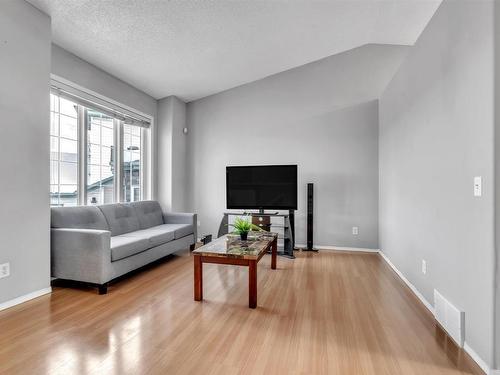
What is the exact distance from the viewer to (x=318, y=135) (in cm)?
479

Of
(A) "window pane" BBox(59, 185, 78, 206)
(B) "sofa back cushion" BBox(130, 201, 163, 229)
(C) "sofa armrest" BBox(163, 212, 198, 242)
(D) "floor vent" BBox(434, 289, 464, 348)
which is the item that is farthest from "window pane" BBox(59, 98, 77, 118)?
(D) "floor vent" BBox(434, 289, 464, 348)

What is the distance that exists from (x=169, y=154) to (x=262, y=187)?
1.73 m

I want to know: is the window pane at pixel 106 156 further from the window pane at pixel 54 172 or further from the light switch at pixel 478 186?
the light switch at pixel 478 186

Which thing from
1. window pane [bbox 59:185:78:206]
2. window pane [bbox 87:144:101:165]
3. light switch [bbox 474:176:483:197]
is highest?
window pane [bbox 87:144:101:165]

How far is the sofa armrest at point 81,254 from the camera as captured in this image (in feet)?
9.12

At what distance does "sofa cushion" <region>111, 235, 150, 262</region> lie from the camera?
9.62 ft

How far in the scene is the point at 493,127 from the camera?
5.14ft

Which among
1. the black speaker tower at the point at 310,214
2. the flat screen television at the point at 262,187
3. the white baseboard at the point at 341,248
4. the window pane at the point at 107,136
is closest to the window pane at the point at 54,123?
the window pane at the point at 107,136

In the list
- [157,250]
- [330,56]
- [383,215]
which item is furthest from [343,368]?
[330,56]

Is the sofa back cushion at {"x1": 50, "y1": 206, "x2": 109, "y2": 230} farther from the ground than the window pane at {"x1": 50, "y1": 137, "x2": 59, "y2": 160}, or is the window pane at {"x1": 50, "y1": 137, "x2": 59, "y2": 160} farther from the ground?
the window pane at {"x1": 50, "y1": 137, "x2": 59, "y2": 160}

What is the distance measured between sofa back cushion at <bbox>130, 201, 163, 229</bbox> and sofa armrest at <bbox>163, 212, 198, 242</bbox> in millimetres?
95

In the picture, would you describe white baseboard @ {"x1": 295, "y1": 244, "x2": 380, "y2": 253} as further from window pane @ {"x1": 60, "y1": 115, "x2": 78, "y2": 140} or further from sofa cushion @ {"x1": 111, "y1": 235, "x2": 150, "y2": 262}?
window pane @ {"x1": 60, "y1": 115, "x2": 78, "y2": 140}

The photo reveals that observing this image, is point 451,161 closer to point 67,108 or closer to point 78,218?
point 78,218

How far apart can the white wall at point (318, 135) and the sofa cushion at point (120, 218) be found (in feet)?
4.85
